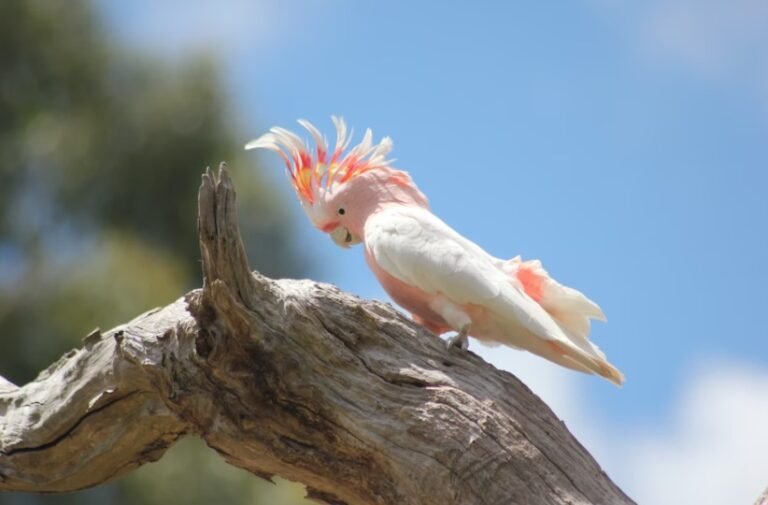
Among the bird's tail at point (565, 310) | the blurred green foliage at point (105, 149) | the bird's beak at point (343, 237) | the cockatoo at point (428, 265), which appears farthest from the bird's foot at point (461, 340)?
the blurred green foliage at point (105, 149)

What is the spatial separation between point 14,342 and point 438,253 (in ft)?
24.1

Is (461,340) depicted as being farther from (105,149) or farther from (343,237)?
(105,149)

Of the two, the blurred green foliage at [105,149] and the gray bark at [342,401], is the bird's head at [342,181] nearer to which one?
the gray bark at [342,401]

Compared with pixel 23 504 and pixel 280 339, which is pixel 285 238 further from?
pixel 280 339

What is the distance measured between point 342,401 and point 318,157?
85 cm

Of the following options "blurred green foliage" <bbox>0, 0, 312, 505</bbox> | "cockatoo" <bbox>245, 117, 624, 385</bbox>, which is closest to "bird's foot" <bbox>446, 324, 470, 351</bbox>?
"cockatoo" <bbox>245, 117, 624, 385</bbox>

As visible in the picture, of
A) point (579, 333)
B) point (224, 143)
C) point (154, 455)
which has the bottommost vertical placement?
point (154, 455)

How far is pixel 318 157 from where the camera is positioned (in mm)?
3252

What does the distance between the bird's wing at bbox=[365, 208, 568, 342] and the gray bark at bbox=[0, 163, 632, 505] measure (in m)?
0.15

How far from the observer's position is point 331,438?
268cm

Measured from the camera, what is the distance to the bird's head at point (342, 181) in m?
3.15

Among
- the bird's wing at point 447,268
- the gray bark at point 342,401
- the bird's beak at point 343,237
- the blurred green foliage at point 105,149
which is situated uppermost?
the blurred green foliage at point 105,149

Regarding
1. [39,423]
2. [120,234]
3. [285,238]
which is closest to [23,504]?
[120,234]

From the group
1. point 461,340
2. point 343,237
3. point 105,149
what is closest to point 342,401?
point 461,340
